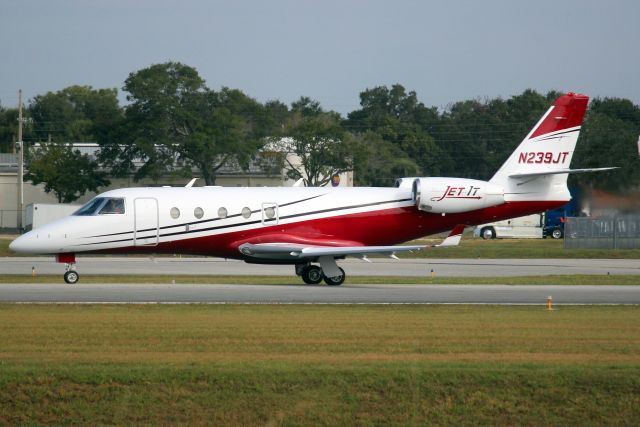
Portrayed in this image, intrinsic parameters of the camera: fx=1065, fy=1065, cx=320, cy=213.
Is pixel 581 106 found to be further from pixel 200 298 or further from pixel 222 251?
pixel 200 298

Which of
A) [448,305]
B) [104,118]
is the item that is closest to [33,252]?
[448,305]

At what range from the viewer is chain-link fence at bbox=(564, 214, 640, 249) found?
5653 cm

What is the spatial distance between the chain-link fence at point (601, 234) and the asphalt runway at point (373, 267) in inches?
223

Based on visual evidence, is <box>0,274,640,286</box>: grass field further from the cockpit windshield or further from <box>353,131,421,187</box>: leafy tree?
<box>353,131,421,187</box>: leafy tree

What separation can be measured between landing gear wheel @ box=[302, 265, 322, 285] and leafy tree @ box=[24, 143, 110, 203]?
57.0 m

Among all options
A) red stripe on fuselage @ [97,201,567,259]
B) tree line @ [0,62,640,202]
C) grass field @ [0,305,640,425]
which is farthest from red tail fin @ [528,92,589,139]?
tree line @ [0,62,640,202]

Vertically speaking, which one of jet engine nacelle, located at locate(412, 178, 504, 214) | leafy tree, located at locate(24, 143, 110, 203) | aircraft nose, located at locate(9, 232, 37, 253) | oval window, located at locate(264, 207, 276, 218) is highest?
leafy tree, located at locate(24, 143, 110, 203)

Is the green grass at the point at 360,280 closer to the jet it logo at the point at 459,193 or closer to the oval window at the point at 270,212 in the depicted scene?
the oval window at the point at 270,212

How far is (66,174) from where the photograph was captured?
286ft

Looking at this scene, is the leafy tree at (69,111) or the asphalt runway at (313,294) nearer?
the asphalt runway at (313,294)

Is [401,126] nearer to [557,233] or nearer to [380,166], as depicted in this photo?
[380,166]

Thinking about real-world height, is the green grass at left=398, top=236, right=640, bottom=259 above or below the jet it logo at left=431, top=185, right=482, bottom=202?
below

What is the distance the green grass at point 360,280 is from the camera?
33.5m

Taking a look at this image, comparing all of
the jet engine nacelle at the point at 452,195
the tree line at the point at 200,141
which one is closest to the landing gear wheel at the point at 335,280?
the jet engine nacelle at the point at 452,195
